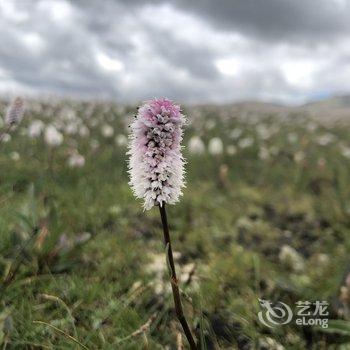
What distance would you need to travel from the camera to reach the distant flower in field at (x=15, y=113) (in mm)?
5791

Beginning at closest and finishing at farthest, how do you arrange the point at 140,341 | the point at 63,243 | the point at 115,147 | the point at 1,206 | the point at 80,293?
the point at 140,341 → the point at 80,293 → the point at 63,243 → the point at 1,206 → the point at 115,147

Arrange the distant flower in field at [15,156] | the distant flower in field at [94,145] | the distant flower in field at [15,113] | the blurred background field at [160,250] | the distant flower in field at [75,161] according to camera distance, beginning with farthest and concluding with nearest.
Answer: the distant flower in field at [94,145] → the distant flower in field at [15,156] → the distant flower in field at [75,161] → the distant flower in field at [15,113] → the blurred background field at [160,250]

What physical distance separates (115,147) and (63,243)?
8321 millimetres

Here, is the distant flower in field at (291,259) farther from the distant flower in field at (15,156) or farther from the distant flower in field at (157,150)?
the distant flower in field at (15,156)

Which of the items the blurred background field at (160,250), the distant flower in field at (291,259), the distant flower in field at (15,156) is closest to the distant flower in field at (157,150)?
the blurred background field at (160,250)

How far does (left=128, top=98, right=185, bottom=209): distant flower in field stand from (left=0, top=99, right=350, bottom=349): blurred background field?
29 centimetres

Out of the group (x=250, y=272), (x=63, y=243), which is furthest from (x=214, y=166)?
(x=63, y=243)

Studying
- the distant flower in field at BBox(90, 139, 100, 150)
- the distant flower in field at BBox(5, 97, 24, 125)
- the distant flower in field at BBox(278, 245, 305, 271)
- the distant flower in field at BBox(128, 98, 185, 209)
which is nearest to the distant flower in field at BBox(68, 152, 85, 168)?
the distant flower in field at BBox(90, 139, 100, 150)

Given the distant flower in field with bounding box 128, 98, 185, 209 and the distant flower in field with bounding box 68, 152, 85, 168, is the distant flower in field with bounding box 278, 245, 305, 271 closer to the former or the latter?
the distant flower in field with bounding box 128, 98, 185, 209

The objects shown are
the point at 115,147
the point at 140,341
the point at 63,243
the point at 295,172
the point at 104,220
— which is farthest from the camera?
the point at 115,147

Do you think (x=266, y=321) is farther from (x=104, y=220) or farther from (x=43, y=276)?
(x=104, y=220)

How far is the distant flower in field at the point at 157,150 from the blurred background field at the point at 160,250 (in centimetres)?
29

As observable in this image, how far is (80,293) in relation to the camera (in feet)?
14.4

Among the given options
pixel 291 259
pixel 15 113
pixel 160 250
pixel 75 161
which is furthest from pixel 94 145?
pixel 291 259
